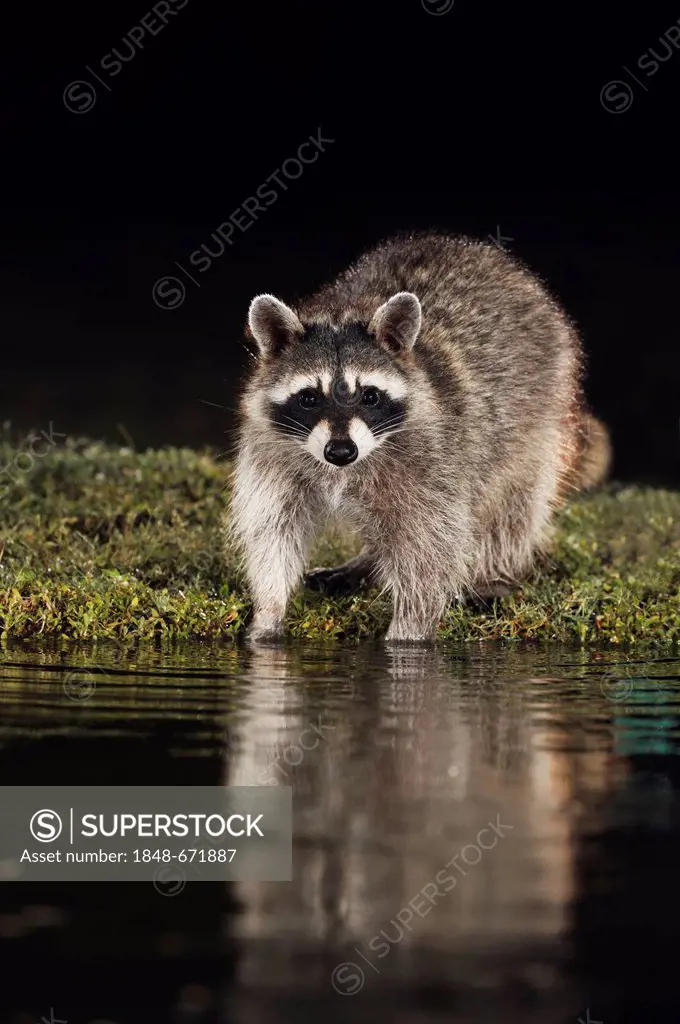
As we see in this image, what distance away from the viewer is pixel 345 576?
30.0 ft

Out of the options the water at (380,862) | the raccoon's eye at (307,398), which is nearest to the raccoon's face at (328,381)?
the raccoon's eye at (307,398)

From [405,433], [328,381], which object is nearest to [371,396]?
[328,381]

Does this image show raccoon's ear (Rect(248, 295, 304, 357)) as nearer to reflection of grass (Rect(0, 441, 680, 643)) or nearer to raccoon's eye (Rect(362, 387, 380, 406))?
raccoon's eye (Rect(362, 387, 380, 406))

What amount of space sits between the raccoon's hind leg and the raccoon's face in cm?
122

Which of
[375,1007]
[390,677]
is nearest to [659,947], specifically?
[375,1007]

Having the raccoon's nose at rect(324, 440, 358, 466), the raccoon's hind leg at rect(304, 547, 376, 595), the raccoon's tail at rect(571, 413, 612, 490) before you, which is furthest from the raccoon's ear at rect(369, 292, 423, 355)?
the raccoon's tail at rect(571, 413, 612, 490)

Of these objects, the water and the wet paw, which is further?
the wet paw

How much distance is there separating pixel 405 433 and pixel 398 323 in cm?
59

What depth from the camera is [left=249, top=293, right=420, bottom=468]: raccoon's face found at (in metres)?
7.70

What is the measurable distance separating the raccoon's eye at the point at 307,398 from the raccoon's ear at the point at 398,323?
1.55ft

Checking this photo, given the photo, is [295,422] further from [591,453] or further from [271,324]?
[591,453]

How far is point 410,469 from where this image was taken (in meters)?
8.20

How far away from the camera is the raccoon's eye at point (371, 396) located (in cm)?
785

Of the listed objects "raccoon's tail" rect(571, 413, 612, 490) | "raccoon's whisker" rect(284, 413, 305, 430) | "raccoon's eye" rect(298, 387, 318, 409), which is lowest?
"raccoon's whisker" rect(284, 413, 305, 430)
